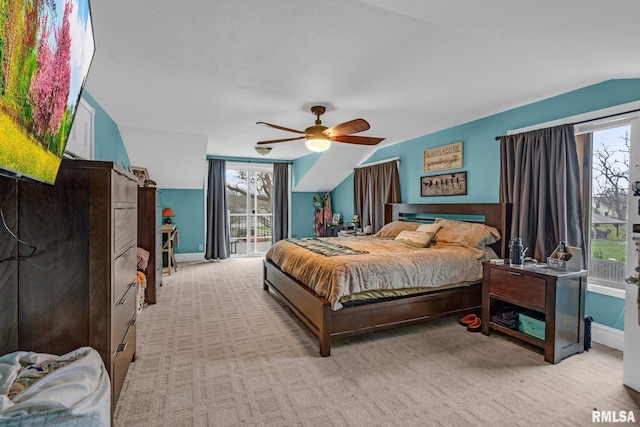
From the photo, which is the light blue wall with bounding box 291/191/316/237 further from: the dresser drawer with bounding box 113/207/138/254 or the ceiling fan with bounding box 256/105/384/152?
the dresser drawer with bounding box 113/207/138/254

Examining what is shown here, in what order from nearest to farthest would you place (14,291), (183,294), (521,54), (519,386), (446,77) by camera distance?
1. (14,291)
2. (519,386)
3. (521,54)
4. (446,77)
5. (183,294)

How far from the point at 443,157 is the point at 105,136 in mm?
4511

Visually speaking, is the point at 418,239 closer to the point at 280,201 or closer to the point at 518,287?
the point at 518,287

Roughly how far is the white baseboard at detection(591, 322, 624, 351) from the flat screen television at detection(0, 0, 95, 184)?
4048mm

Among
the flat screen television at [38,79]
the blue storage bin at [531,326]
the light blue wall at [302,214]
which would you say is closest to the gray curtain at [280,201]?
the light blue wall at [302,214]

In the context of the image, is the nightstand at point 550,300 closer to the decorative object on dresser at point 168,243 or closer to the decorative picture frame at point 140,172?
the decorative object on dresser at point 168,243

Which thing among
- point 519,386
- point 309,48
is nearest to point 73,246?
point 309,48

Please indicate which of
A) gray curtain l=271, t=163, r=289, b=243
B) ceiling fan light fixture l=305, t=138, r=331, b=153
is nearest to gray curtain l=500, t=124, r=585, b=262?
ceiling fan light fixture l=305, t=138, r=331, b=153

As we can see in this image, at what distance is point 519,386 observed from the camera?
212 centimetres

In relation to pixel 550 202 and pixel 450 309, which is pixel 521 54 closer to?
pixel 550 202

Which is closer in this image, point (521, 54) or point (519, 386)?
point (519, 386)

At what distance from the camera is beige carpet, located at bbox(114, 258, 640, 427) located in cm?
183

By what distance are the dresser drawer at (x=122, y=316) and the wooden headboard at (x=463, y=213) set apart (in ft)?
11.9

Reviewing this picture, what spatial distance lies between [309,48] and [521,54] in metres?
1.55
